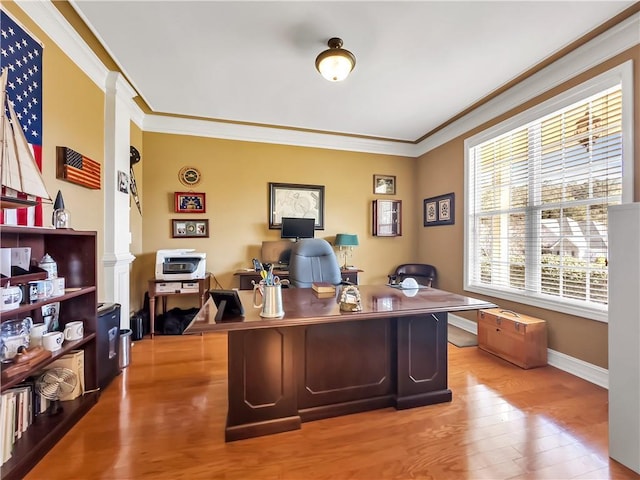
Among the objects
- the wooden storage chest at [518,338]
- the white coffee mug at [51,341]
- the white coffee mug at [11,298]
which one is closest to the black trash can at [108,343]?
the white coffee mug at [51,341]

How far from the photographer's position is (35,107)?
187cm

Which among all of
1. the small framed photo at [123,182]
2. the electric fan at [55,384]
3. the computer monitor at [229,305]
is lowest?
the electric fan at [55,384]

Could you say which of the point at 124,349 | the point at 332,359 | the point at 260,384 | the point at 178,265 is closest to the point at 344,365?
the point at 332,359

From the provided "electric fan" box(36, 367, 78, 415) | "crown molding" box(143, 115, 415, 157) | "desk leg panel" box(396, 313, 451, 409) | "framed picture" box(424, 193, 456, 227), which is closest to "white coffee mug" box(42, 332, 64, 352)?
Answer: "electric fan" box(36, 367, 78, 415)

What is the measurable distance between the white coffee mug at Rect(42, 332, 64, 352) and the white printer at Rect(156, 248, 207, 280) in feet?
5.29

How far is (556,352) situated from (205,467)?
→ 2962mm

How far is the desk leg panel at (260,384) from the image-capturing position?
1674mm

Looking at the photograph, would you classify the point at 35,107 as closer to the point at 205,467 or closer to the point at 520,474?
the point at 205,467

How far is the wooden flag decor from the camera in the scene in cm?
213

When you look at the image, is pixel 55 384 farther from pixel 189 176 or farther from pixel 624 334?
pixel 624 334

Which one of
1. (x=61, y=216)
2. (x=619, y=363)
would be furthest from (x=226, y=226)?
(x=619, y=363)

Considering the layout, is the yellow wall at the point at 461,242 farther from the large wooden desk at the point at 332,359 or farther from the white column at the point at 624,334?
the large wooden desk at the point at 332,359

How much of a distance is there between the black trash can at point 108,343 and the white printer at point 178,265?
87 centimetres

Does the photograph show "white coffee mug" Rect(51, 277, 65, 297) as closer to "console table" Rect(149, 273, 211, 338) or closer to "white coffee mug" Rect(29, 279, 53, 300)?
"white coffee mug" Rect(29, 279, 53, 300)
